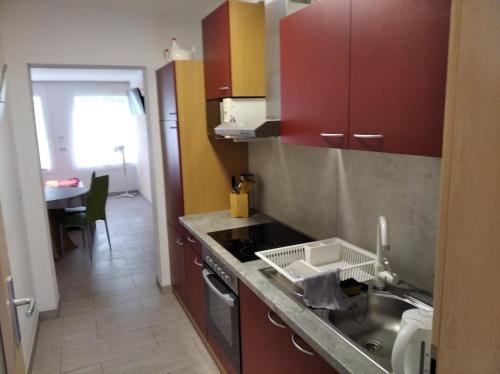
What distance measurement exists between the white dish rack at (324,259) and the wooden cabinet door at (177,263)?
1.19 meters

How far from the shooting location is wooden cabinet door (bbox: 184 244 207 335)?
258 cm

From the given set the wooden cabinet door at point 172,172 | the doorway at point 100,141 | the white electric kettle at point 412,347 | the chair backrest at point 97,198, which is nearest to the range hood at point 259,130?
the wooden cabinet door at point 172,172

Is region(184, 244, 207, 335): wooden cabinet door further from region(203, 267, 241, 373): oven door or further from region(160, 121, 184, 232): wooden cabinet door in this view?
region(160, 121, 184, 232): wooden cabinet door

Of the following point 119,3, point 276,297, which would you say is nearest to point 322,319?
point 276,297

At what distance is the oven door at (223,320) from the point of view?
199cm

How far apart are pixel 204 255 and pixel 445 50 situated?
1.81 m

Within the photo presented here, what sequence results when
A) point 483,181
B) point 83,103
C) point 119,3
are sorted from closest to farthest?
point 483,181 < point 119,3 < point 83,103

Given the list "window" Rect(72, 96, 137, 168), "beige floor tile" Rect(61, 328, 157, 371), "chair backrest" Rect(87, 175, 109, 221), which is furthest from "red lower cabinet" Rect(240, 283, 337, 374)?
"window" Rect(72, 96, 137, 168)

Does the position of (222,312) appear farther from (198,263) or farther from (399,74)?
(399,74)

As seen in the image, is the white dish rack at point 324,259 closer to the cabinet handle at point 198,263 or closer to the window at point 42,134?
the cabinet handle at point 198,263

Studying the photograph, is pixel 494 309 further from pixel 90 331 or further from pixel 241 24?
pixel 90 331

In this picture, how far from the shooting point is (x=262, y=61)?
90.4 inches

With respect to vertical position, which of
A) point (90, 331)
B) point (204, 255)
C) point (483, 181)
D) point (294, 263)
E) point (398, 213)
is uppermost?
point (483, 181)

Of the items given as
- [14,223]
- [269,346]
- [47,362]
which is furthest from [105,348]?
[269,346]
